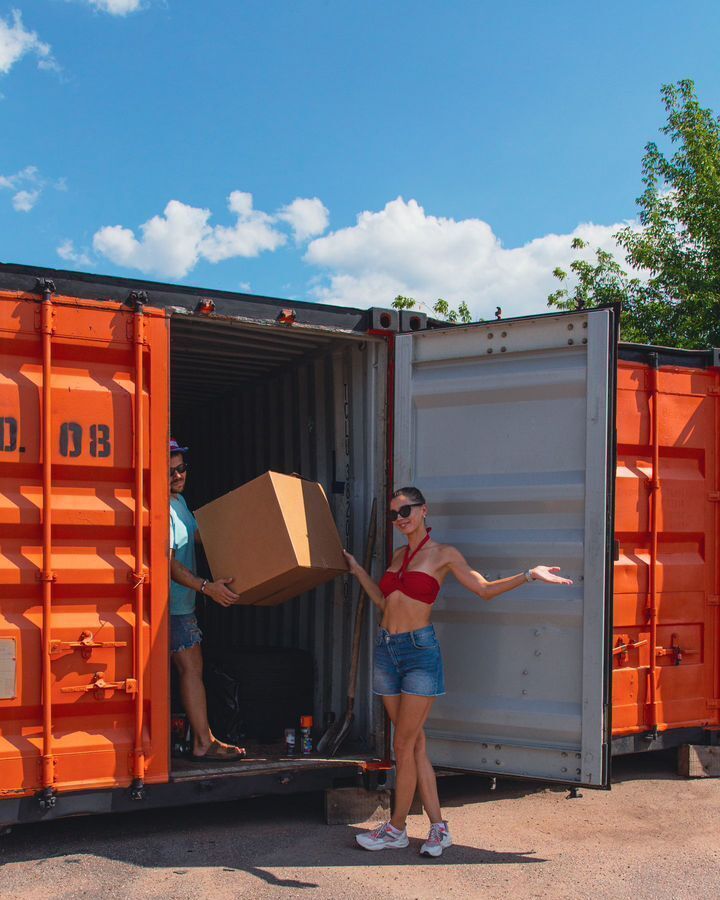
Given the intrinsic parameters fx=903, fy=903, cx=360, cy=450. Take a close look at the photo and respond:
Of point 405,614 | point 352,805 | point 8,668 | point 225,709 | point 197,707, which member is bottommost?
point 352,805

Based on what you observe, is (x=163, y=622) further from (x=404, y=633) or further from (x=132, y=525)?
(x=404, y=633)

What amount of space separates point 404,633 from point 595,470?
130cm

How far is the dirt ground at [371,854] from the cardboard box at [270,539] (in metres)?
1.32

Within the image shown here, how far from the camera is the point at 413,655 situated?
15.4 ft

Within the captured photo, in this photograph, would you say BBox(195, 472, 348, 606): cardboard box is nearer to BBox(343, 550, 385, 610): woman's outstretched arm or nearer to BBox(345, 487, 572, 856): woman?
BBox(343, 550, 385, 610): woman's outstretched arm

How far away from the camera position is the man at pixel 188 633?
197 inches

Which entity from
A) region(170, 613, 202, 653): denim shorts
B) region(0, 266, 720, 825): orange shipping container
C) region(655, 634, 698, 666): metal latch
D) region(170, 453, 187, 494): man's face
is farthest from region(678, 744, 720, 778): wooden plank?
region(170, 453, 187, 494): man's face

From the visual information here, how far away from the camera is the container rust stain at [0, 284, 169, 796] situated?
425 cm

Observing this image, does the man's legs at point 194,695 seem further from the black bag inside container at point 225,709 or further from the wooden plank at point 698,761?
the wooden plank at point 698,761

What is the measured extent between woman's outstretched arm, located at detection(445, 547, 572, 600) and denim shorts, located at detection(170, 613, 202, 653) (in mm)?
1538

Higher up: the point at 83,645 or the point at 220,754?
the point at 83,645

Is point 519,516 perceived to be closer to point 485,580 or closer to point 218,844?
point 485,580

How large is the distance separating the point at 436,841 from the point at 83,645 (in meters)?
2.04

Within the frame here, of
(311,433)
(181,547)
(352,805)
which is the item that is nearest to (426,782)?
(352,805)
